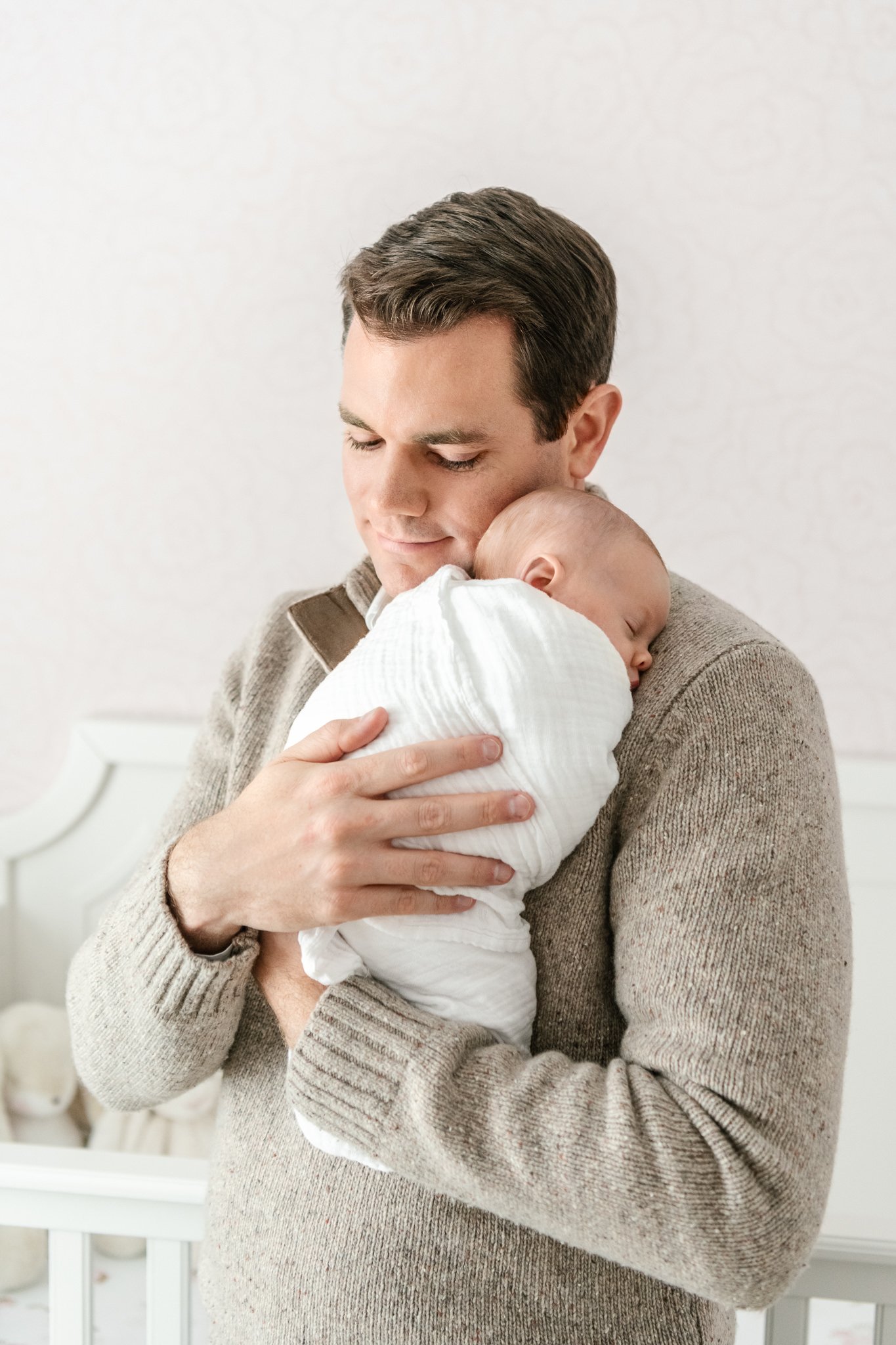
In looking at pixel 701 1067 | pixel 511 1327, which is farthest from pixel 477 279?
pixel 511 1327

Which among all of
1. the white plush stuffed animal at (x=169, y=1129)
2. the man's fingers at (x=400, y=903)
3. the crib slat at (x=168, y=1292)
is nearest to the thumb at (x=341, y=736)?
the man's fingers at (x=400, y=903)

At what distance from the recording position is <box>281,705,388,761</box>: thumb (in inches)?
34.1

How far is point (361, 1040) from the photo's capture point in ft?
2.77

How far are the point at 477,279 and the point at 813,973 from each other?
646mm

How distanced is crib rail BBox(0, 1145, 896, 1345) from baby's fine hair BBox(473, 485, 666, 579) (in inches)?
29.0

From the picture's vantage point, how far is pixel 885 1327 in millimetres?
1146

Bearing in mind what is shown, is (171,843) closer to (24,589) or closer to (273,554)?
(273,554)

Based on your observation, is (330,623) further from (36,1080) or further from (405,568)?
(36,1080)

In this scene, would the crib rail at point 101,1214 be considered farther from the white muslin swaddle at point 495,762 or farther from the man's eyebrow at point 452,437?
the man's eyebrow at point 452,437

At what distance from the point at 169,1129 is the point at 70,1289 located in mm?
727

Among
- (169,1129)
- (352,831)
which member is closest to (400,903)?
(352,831)

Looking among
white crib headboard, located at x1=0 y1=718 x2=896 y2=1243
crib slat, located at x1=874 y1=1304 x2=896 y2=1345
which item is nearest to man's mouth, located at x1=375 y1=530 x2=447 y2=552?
crib slat, located at x1=874 y1=1304 x2=896 y2=1345

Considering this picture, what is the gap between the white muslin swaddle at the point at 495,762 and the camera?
0.84 metres

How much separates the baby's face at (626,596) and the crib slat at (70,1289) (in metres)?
0.89
